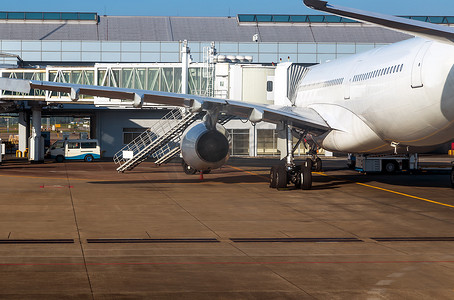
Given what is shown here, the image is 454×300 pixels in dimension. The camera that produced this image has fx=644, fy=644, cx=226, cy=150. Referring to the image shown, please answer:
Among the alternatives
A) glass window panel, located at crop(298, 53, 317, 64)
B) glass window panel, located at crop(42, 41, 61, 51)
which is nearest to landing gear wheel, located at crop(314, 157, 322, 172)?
glass window panel, located at crop(298, 53, 317, 64)

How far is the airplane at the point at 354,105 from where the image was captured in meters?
18.8

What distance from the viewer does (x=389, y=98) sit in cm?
2075

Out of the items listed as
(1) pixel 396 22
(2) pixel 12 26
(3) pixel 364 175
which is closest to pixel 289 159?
(3) pixel 364 175

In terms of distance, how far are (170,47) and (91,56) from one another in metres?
7.75

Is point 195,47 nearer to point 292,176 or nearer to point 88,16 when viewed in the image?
point 88,16

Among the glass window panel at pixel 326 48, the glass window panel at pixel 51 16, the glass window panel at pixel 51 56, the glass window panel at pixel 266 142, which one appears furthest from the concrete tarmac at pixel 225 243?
the glass window panel at pixel 51 16

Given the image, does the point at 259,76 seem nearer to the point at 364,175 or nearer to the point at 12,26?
the point at 364,175

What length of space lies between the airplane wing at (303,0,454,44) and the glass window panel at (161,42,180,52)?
51729mm

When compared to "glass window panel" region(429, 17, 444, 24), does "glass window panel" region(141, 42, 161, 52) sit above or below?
below

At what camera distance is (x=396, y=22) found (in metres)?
12.4

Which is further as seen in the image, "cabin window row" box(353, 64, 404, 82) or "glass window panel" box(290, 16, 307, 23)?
"glass window panel" box(290, 16, 307, 23)

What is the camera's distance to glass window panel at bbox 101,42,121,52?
63000 millimetres

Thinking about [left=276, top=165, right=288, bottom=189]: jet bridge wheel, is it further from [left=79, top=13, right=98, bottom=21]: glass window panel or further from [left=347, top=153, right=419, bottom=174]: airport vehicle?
[left=79, top=13, right=98, bottom=21]: glass window panel

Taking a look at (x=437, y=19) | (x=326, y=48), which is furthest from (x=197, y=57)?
(x=437, y=19)
